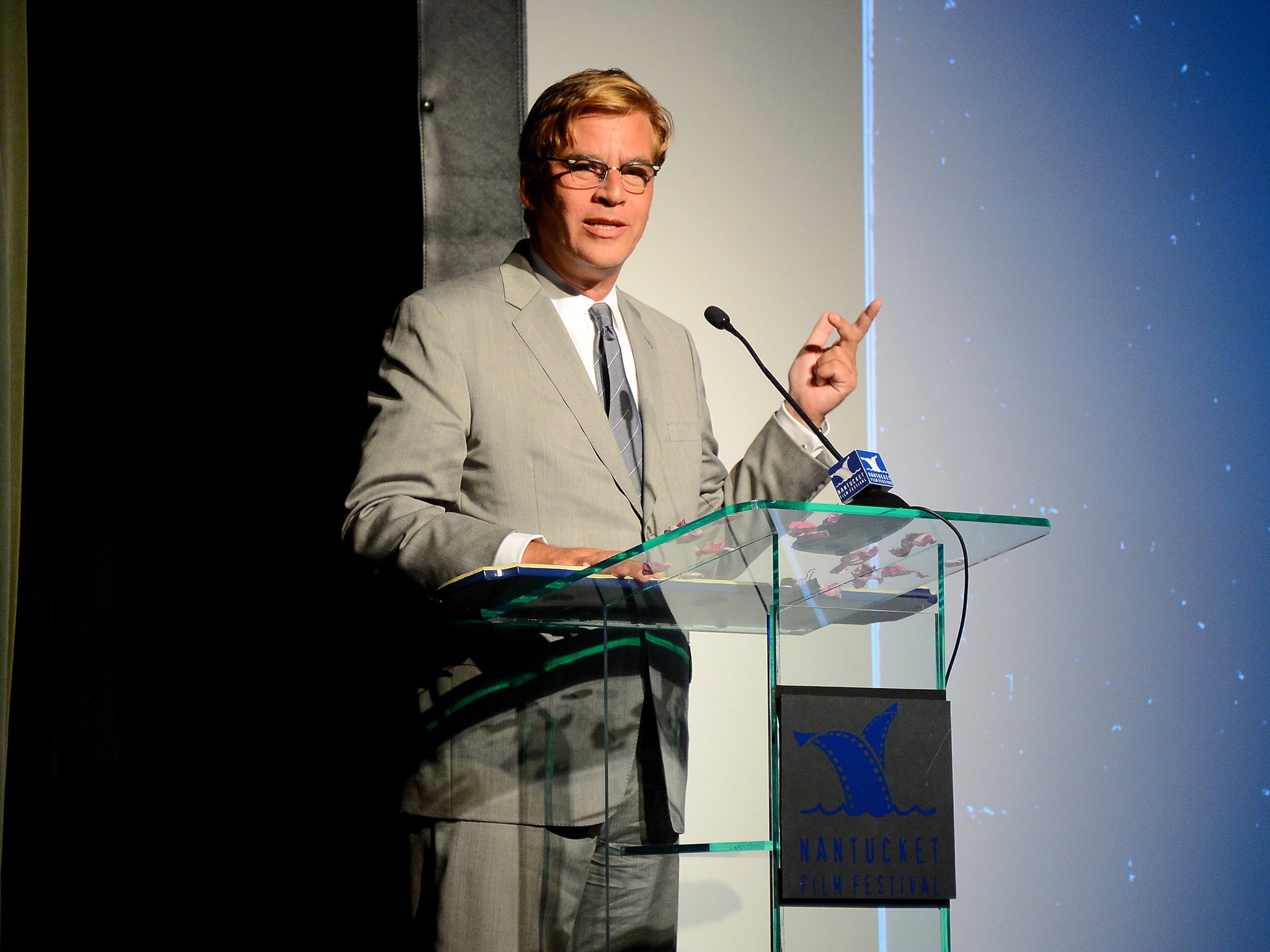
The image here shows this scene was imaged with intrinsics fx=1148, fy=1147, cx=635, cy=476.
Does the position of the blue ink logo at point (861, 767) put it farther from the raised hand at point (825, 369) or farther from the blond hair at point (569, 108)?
the blond hair at point (569, 108)

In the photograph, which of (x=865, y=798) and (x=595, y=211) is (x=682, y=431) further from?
(x=865, y=798)

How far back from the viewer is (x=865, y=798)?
39.7 inches

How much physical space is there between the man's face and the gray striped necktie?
0.07 m

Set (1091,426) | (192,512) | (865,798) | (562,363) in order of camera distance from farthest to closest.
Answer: (1091,426) → (192,512) → (562,363) → (865,798)

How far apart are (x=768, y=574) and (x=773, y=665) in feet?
0.26

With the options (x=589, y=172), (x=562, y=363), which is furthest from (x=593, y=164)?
(x=562, y=363)

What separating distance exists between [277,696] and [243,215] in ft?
2.85

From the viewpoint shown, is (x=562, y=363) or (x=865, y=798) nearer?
(x=865, y=798)

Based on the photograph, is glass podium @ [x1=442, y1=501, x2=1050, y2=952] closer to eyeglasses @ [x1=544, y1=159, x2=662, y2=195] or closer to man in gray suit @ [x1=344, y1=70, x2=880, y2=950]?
man in gray suit @ [x1=344, y1=70, x2=880, y2=950]

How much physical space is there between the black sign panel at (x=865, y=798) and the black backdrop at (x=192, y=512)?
1181 mm

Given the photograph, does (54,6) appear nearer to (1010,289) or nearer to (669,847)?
(669,847)

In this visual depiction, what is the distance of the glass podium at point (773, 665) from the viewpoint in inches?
38.6

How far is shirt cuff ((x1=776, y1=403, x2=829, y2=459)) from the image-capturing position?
64.8 inches

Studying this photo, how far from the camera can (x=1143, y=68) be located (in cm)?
288
